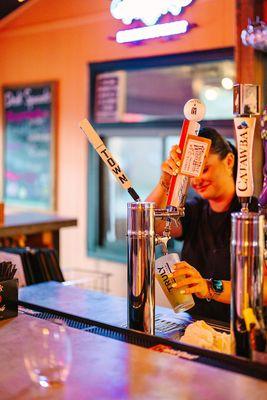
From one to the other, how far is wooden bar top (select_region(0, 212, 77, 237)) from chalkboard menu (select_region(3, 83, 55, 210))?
81.7 inches

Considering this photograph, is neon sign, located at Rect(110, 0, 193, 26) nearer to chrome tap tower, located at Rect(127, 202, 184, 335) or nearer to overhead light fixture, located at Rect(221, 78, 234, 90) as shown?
chrome tap tower, located at Rect(127, 202, 184, 335)

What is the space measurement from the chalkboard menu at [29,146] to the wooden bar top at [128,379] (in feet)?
14.9

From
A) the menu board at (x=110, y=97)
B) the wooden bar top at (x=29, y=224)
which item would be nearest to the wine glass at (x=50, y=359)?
the wooden bar top at (x=29, y=224)

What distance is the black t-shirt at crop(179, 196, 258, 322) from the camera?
2182mm

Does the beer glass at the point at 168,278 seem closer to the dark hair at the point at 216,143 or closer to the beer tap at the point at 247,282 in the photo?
the beer tap at the point at 247,282

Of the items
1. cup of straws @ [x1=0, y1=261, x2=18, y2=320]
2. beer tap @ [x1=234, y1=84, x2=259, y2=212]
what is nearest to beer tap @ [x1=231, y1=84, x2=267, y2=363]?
beer tap @ [x1=234, y1=84, x2=259, y2=212]

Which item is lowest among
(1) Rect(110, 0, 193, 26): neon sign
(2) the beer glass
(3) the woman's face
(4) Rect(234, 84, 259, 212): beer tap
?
(2) the beer glass

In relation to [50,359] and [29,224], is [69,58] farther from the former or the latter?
[50,359]

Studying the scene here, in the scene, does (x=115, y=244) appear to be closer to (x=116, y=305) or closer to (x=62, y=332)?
(x=116, y=305)

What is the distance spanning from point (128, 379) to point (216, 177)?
4.63ft

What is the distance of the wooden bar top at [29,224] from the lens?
3270 millimetres

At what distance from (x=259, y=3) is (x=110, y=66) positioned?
1.80 m

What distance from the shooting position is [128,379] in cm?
113

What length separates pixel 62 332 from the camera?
1.13 m
